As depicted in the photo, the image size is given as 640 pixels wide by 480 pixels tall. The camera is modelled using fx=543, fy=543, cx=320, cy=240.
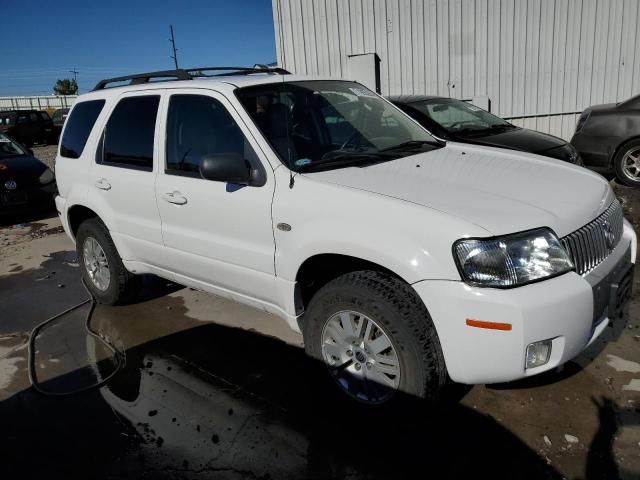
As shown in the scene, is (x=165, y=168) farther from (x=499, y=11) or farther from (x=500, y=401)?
(x=499, y=11)

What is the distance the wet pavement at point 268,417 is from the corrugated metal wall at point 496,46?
834 cm

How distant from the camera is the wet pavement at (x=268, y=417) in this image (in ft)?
8.79

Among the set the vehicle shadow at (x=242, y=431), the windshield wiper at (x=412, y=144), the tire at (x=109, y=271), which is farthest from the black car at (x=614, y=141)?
the tire at (x=109, y=271)

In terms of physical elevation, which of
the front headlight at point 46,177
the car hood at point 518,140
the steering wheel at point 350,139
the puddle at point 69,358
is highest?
the steering wheel at point 350,139

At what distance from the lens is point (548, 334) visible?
95.8 inches

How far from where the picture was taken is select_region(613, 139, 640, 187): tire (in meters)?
7.89

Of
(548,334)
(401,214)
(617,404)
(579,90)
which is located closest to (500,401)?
(617,404)

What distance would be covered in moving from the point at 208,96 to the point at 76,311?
8.45 feet

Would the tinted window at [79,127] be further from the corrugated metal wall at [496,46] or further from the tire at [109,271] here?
the corrugated metal wall at [496,46]

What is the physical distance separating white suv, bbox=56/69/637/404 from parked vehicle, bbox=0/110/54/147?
20701 millimetres

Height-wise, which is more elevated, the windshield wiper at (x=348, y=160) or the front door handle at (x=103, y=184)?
the windshield wiper at (x=348, y=160)

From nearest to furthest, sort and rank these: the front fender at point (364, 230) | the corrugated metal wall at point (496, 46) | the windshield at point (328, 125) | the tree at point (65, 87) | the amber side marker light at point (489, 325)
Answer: the amber side marker light at point (489, 325)
the front fender at point (364, 230)
the windshield at point (328, 125)
the corrugated metal wall at point (496, 46)
the tree at point (65, 87)

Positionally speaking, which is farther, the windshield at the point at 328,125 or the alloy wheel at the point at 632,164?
the alloy wheel at the point at 632,164

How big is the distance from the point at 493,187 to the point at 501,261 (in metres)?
0.60
